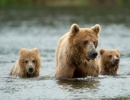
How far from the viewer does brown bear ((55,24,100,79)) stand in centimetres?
1213

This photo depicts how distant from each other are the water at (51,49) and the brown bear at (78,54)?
0.77 ft

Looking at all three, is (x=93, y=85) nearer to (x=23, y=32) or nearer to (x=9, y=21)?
(x=23, y=32)

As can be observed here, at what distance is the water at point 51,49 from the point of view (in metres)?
11.4

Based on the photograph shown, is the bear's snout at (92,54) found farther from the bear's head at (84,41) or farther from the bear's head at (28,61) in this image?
the bear's head at (28,61)

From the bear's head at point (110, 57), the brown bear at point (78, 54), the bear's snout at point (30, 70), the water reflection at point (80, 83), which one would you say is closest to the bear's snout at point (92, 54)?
the brown bear at point (78, 54)

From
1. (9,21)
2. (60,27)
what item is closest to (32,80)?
(60,27)

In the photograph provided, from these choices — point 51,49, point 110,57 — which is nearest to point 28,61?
point 110,57

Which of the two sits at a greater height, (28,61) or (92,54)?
(92,54)

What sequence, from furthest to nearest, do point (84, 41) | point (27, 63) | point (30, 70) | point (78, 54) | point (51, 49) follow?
point (51, 49)
point (27, 63)
point (30, 70)
point (78, 54)
point (84, 41)

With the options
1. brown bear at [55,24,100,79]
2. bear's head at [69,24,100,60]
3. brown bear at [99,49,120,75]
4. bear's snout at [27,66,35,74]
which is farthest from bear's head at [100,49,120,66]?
bear's head at [69,24,100,60]

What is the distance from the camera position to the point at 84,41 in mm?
12133

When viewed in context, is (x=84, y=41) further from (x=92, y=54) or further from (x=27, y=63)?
(x=27, y=63)

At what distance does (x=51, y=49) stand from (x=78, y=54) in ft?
33.0

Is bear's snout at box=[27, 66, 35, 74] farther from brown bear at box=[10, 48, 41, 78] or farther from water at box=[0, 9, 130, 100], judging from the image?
water at box=[0, 9, 130, 100]
